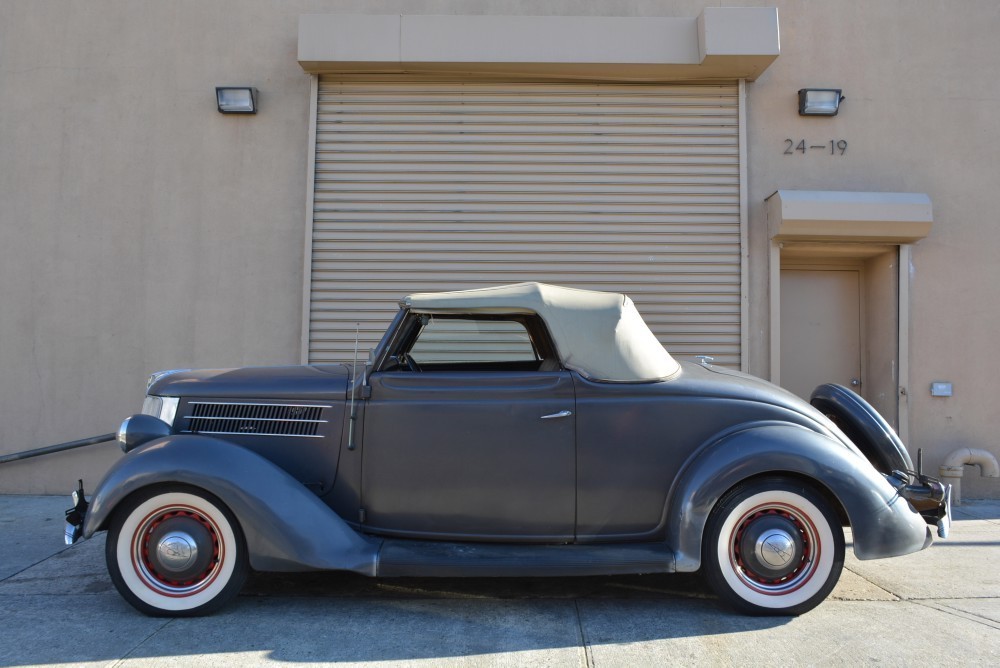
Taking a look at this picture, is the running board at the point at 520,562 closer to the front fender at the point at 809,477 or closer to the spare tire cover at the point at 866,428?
the front fender at the point at 809,477

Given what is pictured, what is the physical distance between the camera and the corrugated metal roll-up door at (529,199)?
702 centimetres

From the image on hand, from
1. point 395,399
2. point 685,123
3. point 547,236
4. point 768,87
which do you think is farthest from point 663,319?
point 395,399

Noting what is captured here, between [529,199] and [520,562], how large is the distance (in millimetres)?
4192

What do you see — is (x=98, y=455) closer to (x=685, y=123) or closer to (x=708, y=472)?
(x=708, y=472)

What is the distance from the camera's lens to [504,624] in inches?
144

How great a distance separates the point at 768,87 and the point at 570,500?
516 centimetres

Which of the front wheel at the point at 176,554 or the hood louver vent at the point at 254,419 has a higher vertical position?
the hood louver vent at the point at 254,419

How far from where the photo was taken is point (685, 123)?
7.18 m

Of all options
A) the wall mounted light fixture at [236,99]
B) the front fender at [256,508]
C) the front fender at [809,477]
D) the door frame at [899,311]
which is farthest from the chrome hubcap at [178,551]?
the door frame at [899,311]

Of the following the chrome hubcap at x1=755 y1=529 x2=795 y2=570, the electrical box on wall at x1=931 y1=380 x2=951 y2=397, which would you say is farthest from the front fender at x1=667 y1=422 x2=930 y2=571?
the electrical box on wall at x1=931 y1=380 x2=951 y2=397

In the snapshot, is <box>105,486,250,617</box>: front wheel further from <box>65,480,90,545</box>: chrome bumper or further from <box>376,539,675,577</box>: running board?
<box>376,539,675,577</box>: running board

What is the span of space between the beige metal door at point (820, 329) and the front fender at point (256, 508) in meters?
5.14

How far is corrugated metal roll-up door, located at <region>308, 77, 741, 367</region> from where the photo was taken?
23.0 ft

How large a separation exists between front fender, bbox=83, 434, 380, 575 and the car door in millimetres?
311
